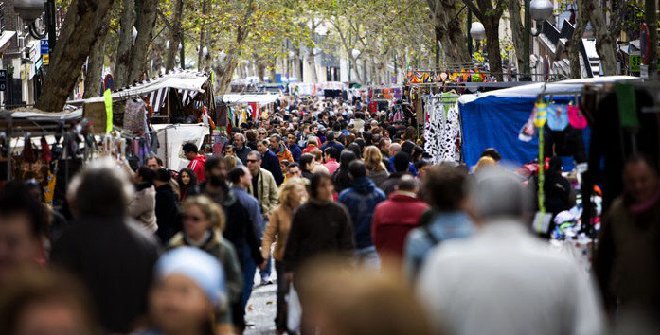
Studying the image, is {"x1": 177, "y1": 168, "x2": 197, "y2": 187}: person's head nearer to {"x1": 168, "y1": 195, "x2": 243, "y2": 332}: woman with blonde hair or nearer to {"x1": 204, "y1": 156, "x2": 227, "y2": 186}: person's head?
{"x1": 204, "y1": 156, "x2": 227, "y2": 186}: person's head

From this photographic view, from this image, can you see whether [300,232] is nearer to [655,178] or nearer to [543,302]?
[655,178]

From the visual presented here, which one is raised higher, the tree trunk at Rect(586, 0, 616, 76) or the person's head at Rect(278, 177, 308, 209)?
the tree trunk at Rect(586, 0, 616, 76)

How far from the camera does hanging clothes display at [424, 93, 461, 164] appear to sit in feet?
75.1

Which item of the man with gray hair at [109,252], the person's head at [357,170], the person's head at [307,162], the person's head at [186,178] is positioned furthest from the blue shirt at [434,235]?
the person's head at [307,162]

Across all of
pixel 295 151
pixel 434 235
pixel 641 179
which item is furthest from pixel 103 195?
pixel 295 151

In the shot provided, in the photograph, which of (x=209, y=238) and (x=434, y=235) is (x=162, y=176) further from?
(x=434, y=235)

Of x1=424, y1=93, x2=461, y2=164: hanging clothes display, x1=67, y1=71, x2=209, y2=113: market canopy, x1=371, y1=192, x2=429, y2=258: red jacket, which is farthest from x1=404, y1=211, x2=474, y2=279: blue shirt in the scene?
x1=424, y1=93, x2=461, y2=164: hanging clothes display

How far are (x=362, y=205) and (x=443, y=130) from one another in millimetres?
11900

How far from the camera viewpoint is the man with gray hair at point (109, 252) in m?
6.55

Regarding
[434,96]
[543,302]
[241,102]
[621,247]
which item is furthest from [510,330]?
[241,102]

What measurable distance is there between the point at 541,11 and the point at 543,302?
795 inches

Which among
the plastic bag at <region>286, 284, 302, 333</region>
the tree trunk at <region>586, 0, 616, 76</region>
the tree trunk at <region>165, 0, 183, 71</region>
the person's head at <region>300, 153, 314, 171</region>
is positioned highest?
the tree trunk at <region>165, 0, 183, 71</region>

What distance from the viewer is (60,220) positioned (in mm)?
9680

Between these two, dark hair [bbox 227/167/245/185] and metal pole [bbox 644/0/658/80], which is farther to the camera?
metal pole [bbox 644/0/658/80]
